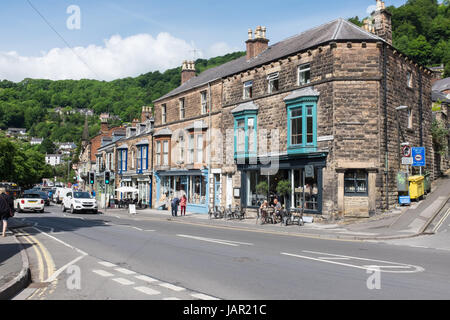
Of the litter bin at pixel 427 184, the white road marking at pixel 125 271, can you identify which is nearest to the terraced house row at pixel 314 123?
the litter bin at pixel 427 184

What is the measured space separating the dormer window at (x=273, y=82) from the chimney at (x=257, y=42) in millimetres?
5782

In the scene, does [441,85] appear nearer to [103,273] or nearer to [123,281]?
[103,273]

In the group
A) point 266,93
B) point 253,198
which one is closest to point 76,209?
point 253,198

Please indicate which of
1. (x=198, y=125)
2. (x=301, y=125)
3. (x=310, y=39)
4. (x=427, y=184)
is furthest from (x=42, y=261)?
(x=198, y=125)

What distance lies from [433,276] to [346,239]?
7.55 meters

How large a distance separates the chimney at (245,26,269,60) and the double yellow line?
21.7 metres

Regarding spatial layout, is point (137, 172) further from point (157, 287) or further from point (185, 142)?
point (157, 287)

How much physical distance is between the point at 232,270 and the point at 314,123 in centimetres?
1532

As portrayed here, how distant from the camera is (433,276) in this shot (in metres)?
8.44

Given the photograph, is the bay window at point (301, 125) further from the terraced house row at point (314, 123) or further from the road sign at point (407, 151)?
the road sign at point (407, 151)

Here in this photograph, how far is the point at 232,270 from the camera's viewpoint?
8852 mm

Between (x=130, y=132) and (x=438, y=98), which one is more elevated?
(x=438, y=98)

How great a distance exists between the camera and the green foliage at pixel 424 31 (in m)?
79.1

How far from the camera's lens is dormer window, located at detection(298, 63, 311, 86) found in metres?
23.7
